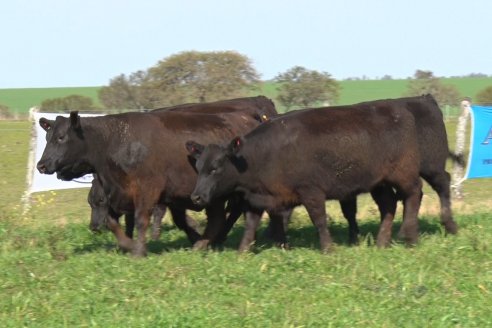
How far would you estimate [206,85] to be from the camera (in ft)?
148

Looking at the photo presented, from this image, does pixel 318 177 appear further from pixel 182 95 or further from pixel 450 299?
pixel 182 95

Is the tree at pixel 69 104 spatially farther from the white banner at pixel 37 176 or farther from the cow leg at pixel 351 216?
the cow leg at pixel 351 216

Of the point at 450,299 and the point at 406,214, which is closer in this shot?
the point at 450,299

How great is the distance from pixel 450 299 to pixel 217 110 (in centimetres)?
496

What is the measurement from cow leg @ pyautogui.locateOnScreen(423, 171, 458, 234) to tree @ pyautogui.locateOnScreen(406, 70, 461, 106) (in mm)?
40222

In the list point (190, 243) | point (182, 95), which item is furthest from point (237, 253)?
point (182, 95)

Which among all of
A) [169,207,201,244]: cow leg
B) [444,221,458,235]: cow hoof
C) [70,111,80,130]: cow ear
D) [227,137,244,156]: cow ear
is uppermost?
[70,111,80,130]: cow ear

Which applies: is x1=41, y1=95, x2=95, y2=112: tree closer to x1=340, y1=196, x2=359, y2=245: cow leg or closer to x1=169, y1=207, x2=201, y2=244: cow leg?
x1=169, y1=207, x2=201, y2=244: cow leg

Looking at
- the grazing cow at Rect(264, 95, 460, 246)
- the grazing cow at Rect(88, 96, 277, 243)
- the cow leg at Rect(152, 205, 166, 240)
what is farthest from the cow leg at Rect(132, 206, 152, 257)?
the grazing cow at Rect(264, 95, 460, 246)

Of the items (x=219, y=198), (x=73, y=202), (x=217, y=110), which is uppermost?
(x=217, y=110)

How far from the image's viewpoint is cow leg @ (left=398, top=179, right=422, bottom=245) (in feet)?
32.3

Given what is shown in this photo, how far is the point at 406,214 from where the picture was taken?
10023mm

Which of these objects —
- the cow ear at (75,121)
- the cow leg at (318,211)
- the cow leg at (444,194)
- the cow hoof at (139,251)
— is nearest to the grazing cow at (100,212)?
the cow hoof at (139,251)

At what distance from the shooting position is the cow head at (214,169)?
30.7ft
